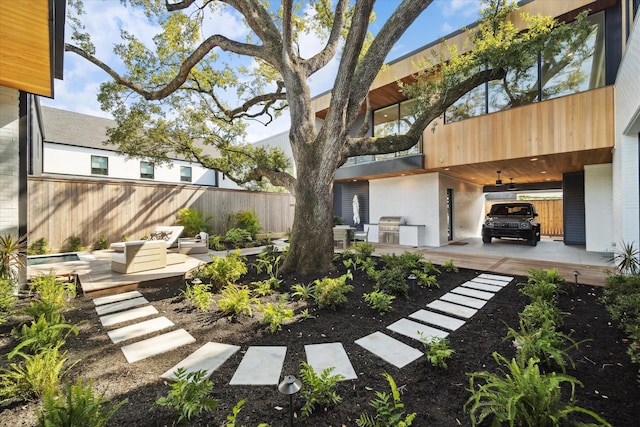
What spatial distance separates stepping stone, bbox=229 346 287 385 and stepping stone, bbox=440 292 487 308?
2648mm

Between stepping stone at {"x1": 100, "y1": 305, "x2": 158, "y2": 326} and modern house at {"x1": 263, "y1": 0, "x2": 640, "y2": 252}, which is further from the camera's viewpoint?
modern house at {"x1": 263, "y1": 0, "x2": 640, "y2": 252}

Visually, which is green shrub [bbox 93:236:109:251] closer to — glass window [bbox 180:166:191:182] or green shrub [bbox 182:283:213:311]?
green shrub [bbox 182:283:213:311]

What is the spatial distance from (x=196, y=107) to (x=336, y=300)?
8.58 meters

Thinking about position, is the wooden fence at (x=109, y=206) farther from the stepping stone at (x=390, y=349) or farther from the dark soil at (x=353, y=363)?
the stepping stone at (x=390, y=349)

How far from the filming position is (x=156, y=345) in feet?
8.55

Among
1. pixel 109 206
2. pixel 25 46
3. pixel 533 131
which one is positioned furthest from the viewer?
pixel 109 206

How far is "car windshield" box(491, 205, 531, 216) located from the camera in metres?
9.34

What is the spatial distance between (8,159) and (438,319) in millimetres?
6825

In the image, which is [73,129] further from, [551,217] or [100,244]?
[551,217]

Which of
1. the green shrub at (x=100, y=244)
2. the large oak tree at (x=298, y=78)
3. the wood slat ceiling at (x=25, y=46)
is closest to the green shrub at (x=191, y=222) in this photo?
the large oak tree at (x=298, y=78)

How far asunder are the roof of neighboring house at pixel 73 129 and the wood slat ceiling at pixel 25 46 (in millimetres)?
10618

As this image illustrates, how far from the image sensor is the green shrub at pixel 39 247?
7.01m

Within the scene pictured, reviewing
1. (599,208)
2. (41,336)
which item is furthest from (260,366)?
(599,208)

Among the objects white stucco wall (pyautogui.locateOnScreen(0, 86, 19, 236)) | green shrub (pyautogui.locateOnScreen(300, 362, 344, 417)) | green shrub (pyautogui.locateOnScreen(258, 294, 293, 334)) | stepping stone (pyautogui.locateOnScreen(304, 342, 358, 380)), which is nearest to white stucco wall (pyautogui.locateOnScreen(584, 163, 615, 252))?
stepping stone (pyautogui.locateOnScreen(304, 342, 358, 380))
